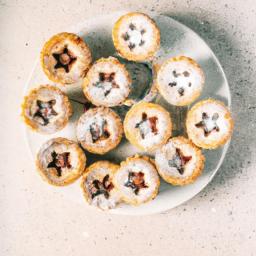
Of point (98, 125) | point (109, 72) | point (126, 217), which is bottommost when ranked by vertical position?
point (126, 217)

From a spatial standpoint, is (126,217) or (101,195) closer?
(101,195)

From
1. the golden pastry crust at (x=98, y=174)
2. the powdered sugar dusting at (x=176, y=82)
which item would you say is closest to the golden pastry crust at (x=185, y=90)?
the powdered sugar dusting at (x=176, y=82)

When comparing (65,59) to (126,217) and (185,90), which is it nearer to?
(185,90)

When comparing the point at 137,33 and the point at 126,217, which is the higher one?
the point at 137,33

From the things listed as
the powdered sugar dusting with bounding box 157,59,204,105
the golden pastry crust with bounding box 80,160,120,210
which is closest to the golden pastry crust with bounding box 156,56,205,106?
the powdered sugar dusting with bounding box 157,59,204,105

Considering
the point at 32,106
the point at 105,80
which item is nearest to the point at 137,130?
the point at 105,80

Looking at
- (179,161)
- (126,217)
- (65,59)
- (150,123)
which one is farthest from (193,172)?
(65,59)
